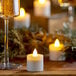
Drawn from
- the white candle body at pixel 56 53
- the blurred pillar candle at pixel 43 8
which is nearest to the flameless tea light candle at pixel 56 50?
the white candle body at pixel 56 53

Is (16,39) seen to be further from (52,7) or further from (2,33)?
(52,7)

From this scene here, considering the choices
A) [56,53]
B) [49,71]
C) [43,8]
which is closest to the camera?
[49,71]

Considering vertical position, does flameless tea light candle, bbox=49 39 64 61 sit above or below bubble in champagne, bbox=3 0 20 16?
below

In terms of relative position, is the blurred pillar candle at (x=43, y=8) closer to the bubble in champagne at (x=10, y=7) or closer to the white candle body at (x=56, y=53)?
the white candle body at (x=56, y=53)

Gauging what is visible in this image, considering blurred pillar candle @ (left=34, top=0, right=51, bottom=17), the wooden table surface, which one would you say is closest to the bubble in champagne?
the wooden table surface

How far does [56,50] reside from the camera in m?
1.46

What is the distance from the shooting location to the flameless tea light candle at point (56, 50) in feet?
4.75

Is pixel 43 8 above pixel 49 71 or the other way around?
above

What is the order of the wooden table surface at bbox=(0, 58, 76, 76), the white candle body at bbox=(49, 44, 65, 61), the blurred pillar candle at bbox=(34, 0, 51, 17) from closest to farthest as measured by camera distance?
the wooden table surface at bbox=(0, 58, 76, 76) → the white candle body at bbox=(49, 44, 65, 61) → the blurred pillar candle at bbox=(34, 0, 51, 17)

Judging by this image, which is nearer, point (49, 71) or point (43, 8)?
point (49, 71)

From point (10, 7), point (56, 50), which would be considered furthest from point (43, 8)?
point (10, 7)

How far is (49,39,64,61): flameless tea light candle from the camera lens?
Result: 145cm

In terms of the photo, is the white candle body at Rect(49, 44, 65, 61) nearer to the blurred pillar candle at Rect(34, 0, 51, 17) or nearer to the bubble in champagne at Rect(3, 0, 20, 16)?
the bubble in champagne at Rect(3, 0, 20, 16)

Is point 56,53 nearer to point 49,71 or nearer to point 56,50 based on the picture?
point 56,50
